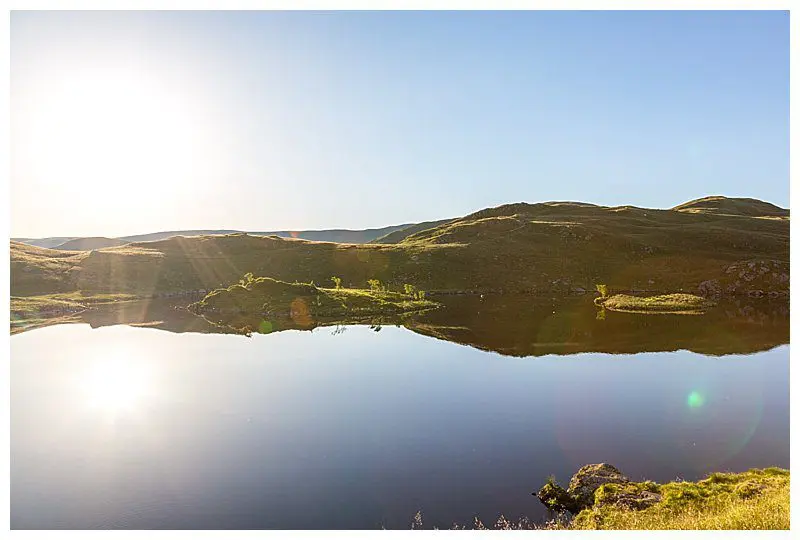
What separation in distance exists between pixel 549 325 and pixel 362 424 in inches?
2170

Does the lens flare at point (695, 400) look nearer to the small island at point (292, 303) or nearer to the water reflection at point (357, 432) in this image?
the water reflection at point (357, 432)

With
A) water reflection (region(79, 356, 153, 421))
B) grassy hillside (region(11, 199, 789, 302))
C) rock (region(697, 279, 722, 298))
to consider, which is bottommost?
water reflection (region(79, 356, 153, 421))

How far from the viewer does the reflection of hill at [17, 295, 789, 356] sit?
212ft

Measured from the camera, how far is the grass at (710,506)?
1595 cm

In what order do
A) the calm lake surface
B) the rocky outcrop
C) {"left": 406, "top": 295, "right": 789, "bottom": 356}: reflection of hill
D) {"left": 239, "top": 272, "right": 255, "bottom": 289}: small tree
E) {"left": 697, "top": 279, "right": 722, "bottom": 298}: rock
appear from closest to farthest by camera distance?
1. the rocky outcrop
2. the calm lake surface
3. {"left": 406, "top": 295, "right": 789, "bottom": 356}: reflection of hill
4. {"left": 239, "top": 272, "right": 255, "bottom": 289}: small tree
5. {"left": 697, "top": 279, "right": 722, "bottom": 298}: rock

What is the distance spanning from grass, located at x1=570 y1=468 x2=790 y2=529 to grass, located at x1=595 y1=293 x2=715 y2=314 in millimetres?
81406

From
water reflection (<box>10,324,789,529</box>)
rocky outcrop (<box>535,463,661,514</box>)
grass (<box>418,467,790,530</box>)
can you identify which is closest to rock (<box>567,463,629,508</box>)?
rocky outcrop (<box>535,463,661,514</box>)

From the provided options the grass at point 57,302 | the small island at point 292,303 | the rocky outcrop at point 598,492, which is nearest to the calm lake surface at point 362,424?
the rocky outcrop at point 598,492

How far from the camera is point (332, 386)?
45688 mm

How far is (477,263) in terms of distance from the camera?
162 metres

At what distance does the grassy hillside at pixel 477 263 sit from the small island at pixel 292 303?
31679mm

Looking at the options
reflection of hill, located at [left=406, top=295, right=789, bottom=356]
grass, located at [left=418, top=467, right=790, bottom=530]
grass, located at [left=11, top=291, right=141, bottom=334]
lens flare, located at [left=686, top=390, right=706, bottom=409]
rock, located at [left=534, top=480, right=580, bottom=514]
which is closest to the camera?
grass, located at [left=418, top=467, right=790, bottom=530]

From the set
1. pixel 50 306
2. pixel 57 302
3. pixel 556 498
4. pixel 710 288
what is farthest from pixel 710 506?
pixel 710 288

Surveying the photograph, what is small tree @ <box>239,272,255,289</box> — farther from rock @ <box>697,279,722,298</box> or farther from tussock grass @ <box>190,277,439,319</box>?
Result: rock @ <box>697,279,722,298</box>
